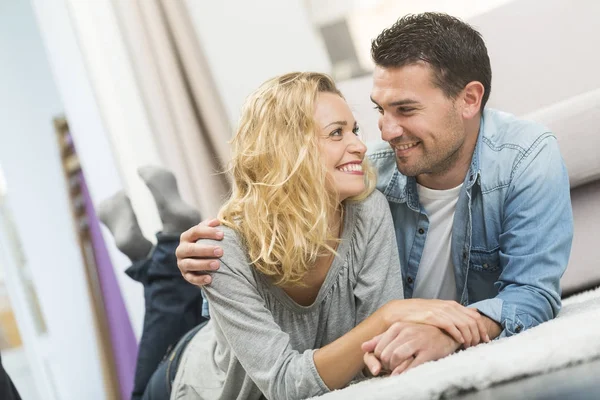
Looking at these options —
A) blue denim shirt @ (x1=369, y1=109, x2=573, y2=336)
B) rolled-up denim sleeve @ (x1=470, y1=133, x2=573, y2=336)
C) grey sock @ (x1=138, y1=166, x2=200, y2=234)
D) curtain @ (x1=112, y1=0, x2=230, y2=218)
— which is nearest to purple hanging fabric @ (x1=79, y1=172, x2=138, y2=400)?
curtain @ (x1=112, y1=0, x2=230, y2=218)

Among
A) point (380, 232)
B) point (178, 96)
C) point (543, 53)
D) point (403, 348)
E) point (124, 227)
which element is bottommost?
point (403, 348)

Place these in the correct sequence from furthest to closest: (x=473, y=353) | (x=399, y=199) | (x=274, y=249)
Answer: (x=399, y=199), (x=274, y=249), (x=473, y=353)

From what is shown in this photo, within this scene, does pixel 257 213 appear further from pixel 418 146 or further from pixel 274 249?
pixel 418 146

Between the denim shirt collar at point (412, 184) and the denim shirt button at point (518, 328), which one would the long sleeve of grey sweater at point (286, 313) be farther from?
the denim shirt button at point (518, 328)

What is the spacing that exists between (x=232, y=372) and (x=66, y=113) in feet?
4.88

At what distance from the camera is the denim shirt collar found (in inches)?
50.6

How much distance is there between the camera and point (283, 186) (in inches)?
46.1

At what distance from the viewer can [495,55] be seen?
166 cm

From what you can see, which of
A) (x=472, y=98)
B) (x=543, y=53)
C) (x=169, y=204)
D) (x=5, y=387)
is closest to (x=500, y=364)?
(x=472, y=98)

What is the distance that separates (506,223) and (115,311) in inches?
64.0

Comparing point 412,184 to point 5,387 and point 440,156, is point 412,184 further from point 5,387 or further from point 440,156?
point 5,387

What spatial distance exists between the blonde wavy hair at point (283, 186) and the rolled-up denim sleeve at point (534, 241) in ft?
1.00

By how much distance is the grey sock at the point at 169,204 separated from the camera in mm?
1757

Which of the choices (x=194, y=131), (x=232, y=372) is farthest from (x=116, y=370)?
(x=232, y=372)
